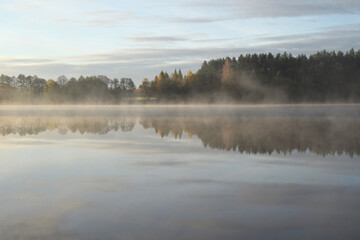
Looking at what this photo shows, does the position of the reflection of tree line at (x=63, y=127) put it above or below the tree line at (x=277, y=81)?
below

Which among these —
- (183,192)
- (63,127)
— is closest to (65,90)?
(63,127)

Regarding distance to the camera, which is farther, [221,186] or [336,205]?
[221,186]

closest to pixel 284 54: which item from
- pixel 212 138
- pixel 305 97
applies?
pixel 305 97

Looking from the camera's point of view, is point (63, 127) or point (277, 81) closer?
point (63, 127)

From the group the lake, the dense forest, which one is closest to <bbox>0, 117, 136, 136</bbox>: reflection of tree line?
the lake

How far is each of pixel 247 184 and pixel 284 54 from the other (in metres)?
133

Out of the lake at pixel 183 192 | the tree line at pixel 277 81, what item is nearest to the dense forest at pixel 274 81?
the tree line at pixel 277 81

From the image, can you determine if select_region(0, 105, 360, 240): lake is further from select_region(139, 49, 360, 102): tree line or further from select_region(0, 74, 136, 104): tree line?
select_region(0, 74, 136, 104): tree line

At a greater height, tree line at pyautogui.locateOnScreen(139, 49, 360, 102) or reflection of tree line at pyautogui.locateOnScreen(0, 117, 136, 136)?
tree line at pyautogui.locateOnScreen(139, 49, 360, 102)

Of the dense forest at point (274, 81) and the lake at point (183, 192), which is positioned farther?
the dense forest at point (274, 81)

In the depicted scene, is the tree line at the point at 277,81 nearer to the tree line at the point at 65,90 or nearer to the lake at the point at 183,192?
the tree line at the point at 65,90

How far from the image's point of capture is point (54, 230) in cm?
713

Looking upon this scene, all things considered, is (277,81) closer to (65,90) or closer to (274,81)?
(274,81)

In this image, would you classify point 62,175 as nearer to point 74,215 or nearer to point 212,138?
point 74,215
